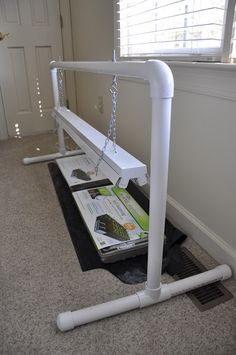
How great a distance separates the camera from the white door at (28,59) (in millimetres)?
2523

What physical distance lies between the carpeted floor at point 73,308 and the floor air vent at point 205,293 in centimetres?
2

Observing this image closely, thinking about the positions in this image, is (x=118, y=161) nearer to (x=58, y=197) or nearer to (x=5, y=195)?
(x=58, y=197)

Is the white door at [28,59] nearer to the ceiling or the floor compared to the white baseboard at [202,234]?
nearer to the ceiling

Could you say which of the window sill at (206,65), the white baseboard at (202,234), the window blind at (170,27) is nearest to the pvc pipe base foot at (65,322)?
the white baseboard at (202,234)

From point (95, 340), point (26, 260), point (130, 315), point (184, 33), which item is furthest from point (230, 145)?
point (26, 260)

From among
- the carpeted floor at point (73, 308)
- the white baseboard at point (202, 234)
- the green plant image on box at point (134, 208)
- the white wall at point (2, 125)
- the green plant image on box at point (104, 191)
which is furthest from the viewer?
the white wall at point (2, 125)

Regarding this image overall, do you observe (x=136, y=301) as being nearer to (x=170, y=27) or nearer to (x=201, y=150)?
(x=201, y=150)

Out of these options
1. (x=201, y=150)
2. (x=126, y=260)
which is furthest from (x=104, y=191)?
(x=201, y=150)

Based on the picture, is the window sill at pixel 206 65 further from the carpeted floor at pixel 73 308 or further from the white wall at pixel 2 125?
the white wall at pixel 2 125

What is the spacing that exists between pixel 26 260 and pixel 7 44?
2152mm

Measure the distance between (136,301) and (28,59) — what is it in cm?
246

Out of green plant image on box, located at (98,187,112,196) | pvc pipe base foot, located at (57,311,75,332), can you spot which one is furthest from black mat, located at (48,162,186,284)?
pvc pipe base foot, located at (57,311,75,332)

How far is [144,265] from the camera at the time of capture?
1.13 meters

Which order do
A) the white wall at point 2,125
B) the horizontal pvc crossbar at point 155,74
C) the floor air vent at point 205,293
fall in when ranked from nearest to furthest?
the horizontal pvc crossbar at point 155,74
the floor air vent at point 205,293
the white wall at point 2,125
